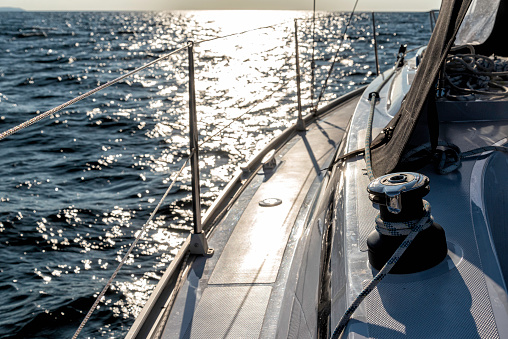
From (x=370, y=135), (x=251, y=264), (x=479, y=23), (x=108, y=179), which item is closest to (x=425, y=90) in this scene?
(x=370, y=135)

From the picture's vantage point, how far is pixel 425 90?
1271 mm

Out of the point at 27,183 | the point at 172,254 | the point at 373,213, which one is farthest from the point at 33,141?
the point at 373,213

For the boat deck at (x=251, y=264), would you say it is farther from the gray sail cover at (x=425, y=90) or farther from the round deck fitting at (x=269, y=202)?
the gray sail cover at (x=425, y=90)

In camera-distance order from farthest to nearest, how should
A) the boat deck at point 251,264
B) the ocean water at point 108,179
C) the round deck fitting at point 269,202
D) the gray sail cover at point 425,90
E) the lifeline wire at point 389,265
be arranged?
the ocean water at point 108,179 → the round deck fitting at point 269,202 → the boat deck at point 251,264 → the gray sail cover at point 425,90 → the lifeline wire at point 389,265

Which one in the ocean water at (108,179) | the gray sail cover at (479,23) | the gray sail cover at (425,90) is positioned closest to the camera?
the gray sail cover at (425,90)

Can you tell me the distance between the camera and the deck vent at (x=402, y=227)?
85 centimetres

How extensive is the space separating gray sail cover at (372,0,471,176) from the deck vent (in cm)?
35

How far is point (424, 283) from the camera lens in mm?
895

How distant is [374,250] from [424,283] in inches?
3.8

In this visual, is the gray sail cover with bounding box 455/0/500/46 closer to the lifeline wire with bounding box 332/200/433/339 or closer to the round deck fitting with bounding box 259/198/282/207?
the round deck fitting with bounding box 259/198/282/207

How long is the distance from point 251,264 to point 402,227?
3.35ft

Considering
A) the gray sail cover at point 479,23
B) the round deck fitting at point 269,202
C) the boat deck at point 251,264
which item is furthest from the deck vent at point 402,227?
the gray sail cover at point 479,23

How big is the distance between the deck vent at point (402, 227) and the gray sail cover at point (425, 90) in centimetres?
35

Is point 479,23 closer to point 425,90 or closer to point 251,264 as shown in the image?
point 425,90
